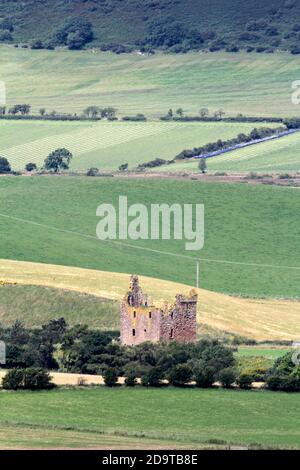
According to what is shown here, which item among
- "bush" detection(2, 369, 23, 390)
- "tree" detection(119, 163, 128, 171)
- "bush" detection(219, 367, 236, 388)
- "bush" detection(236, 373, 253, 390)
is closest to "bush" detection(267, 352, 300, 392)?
"bush" detection(236, 373, 253, 390)

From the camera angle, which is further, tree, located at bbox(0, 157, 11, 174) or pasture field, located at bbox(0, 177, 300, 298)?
tree, located at bbox(0, 157, 11, 174)

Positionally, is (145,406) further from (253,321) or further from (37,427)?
(253,321)

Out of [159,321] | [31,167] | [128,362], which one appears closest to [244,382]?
[128,362]

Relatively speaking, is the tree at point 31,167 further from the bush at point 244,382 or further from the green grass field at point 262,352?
the bush at point 244,382

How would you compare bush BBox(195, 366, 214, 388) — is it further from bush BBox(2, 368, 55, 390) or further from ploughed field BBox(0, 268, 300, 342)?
ploughed field BBox(0, 268, 300, 342)

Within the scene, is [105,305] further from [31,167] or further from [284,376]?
[31,167]

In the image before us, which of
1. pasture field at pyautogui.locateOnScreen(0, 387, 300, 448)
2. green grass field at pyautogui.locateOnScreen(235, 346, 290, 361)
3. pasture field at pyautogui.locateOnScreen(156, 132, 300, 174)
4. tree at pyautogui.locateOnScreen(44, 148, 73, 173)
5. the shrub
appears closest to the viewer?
pasture field at pyautogui.locateOnScreen(0, 387, 300, 448)

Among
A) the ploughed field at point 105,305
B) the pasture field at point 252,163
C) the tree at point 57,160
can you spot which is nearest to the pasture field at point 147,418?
the ploughed field at point 105,305
